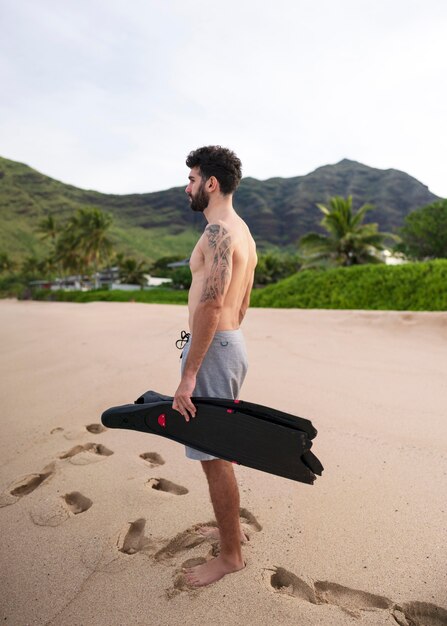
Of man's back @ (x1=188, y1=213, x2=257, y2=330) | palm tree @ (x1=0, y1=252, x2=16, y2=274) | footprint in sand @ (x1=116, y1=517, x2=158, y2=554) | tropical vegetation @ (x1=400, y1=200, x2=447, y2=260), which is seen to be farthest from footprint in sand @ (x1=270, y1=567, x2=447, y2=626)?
palm tree @ (x1=0, y1=252, x2=16, y2=274)

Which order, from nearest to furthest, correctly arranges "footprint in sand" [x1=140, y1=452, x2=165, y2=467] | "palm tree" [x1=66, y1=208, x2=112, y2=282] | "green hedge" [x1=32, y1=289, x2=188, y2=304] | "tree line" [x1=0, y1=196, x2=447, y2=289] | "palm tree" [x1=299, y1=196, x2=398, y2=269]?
"footprint in sand" [x1=140, y1=452, x2=165, y2=467], "palm tree" [x1=299, y1=196, x2=398, y2=269], "tree line" [x1=0, y1=196, x2=447, y2=289], "green hedge" [x1=32, y1=289, x2=188, y2=304], "palm tree" [x1=66, y1=208, x2=112, y2=282]

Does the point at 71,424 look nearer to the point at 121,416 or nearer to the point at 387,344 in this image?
the point at 121,416

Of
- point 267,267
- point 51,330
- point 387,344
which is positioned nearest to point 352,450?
point 387,344

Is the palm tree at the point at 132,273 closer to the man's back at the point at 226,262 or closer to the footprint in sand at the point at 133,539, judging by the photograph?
the footprint in sand at the point at 133,539

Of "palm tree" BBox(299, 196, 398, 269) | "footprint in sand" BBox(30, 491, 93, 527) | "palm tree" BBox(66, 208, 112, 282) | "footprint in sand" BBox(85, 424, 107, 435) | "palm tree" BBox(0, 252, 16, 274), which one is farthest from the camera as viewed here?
"palm tree" BBox(0, 252, 16, 274)

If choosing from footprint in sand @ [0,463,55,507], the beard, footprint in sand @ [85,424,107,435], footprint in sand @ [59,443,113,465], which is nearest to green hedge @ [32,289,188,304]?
footprint in sand @ [85,424,107,435]

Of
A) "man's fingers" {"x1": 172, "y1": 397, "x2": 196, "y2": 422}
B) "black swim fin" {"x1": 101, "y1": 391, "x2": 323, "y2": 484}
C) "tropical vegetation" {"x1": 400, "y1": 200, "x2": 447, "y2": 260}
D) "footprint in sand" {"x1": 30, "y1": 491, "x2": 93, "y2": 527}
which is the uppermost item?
"tropical vegetation" {"x1": 400, "y1": 200, "x2": 447, "y2": 260}

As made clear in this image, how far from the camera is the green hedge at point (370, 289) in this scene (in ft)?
38.9

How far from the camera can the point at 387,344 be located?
22.5 feet

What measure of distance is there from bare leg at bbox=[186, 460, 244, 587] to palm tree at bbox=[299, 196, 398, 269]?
22526mm

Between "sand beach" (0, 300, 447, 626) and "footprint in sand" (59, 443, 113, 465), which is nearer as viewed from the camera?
"sand beach" (0, 300, 447, 626)

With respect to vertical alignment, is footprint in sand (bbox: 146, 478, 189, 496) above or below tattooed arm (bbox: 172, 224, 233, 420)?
below

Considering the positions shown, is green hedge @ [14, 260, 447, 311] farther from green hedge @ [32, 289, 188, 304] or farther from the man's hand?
green hedge @ [32, 289, 188, 304]

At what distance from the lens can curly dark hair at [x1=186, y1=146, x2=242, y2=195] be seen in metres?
1.94
